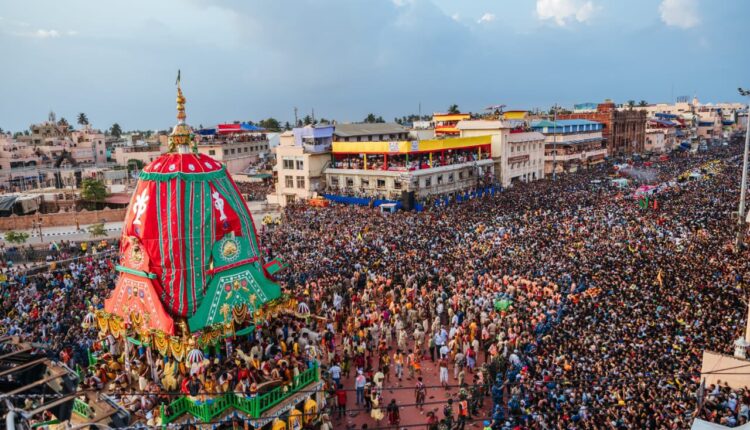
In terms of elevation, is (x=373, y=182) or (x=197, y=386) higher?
(x=373, y=182)

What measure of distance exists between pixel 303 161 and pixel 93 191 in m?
19.8

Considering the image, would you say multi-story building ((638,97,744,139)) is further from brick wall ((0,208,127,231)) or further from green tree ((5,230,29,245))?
green tree ((5,230,29,245))

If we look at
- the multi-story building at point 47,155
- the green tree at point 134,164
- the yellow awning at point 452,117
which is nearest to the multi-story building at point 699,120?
the yellow awning at point 452,117

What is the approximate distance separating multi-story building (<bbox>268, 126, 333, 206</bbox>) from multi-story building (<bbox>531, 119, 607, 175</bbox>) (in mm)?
27394

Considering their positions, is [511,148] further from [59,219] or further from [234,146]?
[59,219]

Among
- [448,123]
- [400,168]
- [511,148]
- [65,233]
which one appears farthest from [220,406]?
[448,123]

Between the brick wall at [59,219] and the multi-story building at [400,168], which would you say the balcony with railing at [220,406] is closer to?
the multi-story building at [400,168]

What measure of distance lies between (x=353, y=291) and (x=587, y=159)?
53633 mm

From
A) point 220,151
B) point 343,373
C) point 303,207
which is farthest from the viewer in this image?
point 220,151

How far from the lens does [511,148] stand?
51438 mm

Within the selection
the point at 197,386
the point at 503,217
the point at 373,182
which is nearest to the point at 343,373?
the point at 197,386

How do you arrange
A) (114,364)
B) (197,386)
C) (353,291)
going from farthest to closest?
(353,291), (114,364), (197,386)

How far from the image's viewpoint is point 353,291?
22.1 m

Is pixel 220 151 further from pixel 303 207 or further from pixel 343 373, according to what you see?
pixel 343 373
